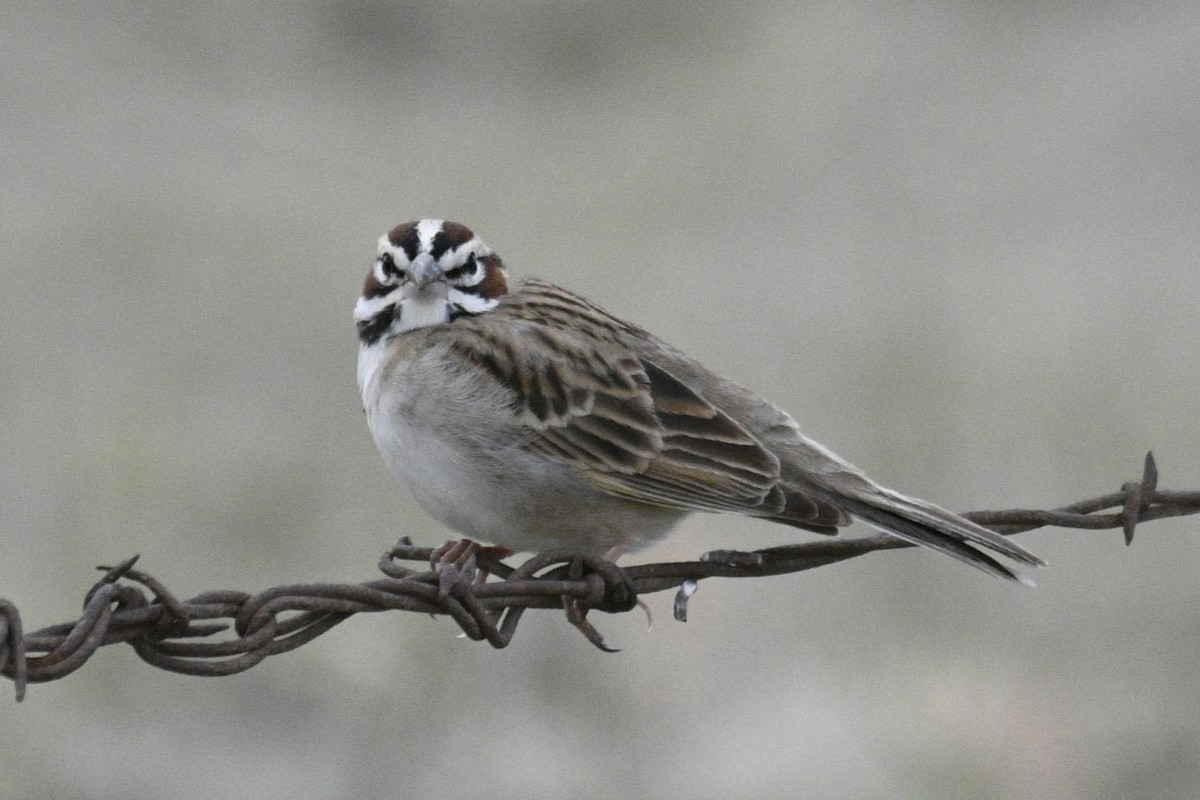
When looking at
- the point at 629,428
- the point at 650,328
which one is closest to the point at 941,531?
the point at 629,428

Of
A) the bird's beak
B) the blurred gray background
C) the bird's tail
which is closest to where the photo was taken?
the bird's tail

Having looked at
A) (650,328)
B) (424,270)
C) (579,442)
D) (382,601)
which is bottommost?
(382,601)

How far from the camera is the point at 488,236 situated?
57.3 ft

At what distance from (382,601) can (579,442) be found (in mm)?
1797

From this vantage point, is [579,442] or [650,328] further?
[650,328]

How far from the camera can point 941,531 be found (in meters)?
6.41

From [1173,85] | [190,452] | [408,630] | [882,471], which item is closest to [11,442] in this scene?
[190,452]

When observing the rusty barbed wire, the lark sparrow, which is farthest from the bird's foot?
the rusty barbed wire

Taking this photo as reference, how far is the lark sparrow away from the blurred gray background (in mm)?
4489

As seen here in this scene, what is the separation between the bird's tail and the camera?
6273 mm

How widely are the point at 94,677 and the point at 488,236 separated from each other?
6.83m

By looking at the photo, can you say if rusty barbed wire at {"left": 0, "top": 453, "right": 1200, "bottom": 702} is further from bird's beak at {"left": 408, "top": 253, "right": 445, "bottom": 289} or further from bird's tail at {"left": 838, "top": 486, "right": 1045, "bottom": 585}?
bird's beak at {"left": 408, "top": 253, "right": 445, "bottom": 289}

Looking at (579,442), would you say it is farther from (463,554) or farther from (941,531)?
(941,531)

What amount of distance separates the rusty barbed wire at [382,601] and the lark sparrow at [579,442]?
1.34 ft
